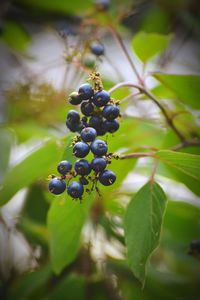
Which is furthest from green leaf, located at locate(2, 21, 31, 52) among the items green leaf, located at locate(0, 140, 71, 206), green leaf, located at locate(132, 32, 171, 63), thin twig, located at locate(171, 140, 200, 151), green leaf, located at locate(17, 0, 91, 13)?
thin twig, located at locate(171, 140, 200, 151)

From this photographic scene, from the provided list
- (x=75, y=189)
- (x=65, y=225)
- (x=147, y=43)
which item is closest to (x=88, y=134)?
(x=75, y=189)

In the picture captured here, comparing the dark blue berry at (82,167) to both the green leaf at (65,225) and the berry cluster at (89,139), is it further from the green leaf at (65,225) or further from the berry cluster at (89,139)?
the green leaf at (65,225)

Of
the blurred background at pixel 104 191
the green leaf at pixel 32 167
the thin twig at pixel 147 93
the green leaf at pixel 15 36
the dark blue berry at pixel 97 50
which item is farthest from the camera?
the green leaf at pixel 15 36

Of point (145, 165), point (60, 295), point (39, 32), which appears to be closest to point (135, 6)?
point (145, 165)

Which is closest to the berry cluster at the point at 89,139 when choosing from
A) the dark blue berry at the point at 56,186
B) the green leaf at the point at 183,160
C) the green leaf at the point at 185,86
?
the dark blue berry at the point at 56,186

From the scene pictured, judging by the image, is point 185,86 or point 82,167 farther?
point 185,86

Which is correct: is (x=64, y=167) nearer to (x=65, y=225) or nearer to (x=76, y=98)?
(x=76, y=98)
